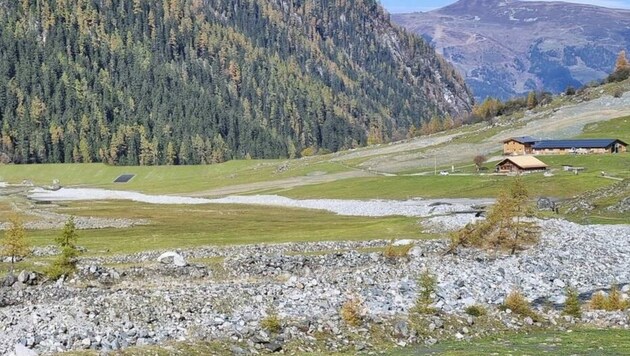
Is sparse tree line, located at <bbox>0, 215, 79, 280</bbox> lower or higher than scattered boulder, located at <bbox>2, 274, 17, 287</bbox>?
higher

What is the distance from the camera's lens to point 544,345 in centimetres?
2839

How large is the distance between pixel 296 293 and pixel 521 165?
392 feet

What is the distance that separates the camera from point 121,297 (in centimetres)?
3800

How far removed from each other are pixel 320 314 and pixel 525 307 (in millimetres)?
11138

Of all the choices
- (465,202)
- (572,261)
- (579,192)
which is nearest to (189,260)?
(572,261)

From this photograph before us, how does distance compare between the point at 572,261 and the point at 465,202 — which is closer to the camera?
the point at 572,261

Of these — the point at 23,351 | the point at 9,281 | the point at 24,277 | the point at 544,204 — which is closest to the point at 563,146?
the point at 544,204

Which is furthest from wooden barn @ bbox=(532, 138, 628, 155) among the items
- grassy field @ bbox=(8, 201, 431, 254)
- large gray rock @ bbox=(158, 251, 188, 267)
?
large gray rock @ bbox=(158, 251, 188, 267)

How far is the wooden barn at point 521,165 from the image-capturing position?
150 meters

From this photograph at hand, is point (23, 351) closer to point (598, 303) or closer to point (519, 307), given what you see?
point (519, 307)

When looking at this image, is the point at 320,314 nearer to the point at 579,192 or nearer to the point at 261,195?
the point at 579,192

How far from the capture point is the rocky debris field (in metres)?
32.1

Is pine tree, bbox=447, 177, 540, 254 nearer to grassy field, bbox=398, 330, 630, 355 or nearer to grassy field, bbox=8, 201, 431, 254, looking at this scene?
grassy field, bbox=8, 201, 431, 254

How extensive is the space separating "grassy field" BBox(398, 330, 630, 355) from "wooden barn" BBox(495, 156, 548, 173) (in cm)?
12271
